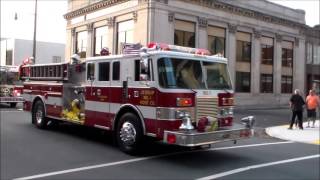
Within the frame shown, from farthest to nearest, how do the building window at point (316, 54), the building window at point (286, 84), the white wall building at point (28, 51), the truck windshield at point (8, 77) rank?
the white wall building at point (28, 51) < the building window at point (316, 54) < the building window at point (286, 84) < the truck windshield at point (8, 77)

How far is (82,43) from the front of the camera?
145 ft

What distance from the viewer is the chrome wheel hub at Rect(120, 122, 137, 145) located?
11.3 metres

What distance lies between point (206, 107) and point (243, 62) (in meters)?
32.7

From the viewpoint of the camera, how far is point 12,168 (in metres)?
9.66

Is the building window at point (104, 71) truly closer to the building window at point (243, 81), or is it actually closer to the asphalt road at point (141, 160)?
the asphalt road at point (141, 160)

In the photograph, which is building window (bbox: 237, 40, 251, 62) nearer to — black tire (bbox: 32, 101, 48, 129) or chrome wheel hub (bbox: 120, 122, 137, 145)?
black tire (bbox: 32, 101, 48, 129)

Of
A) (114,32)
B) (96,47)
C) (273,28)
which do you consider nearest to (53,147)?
(114,32)

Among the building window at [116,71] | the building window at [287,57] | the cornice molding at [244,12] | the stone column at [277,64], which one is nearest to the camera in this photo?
the building window at [116,71]

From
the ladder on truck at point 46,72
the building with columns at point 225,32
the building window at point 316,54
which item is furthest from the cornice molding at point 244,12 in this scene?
the ladder on truck at point 46,72

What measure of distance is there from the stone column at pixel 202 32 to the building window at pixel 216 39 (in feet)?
2.96

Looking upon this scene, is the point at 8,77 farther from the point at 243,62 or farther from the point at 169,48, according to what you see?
the point at 243,62

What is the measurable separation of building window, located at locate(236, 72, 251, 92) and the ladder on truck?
2758cm

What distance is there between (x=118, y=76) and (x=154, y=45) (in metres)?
1.47

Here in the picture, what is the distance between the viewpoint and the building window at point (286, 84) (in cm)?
4858
